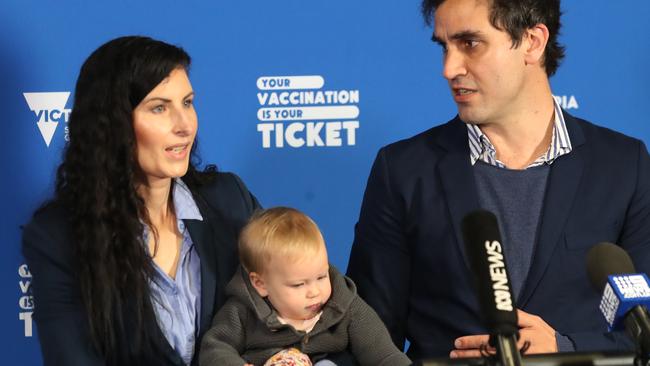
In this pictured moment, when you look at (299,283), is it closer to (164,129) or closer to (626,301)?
(164,129)

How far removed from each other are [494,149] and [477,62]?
18 cm

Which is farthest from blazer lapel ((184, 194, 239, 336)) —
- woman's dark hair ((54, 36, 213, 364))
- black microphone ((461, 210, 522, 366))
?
black microphone ((461, 210, 522, 366))

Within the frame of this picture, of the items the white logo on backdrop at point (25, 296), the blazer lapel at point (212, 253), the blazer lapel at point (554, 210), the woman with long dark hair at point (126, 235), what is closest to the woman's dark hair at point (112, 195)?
the woman with long dark hair at point (126, 235)

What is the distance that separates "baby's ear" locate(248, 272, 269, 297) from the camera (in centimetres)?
211

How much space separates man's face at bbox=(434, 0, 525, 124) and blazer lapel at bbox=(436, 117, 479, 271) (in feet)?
0.22

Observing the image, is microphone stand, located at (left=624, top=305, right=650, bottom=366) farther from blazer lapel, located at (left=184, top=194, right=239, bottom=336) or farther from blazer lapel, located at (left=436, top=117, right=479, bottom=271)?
blazer lapel, located at (left=184, top=194, right=239, bottom=336)

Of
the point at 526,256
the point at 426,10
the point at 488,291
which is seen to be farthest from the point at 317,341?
the point at 488,291

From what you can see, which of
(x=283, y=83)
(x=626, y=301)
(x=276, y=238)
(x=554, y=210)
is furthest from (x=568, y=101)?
(x=626, y=301)

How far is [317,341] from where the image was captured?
6.90 ft

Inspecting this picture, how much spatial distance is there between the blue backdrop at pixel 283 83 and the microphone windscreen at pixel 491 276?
144 centimetres

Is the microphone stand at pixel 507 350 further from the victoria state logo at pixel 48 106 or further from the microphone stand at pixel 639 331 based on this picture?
the victoria state logo at pixel 48 106

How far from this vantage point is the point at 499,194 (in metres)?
2.23

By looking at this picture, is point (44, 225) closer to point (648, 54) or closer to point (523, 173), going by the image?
point (523, 173)

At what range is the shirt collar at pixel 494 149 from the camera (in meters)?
2.25
